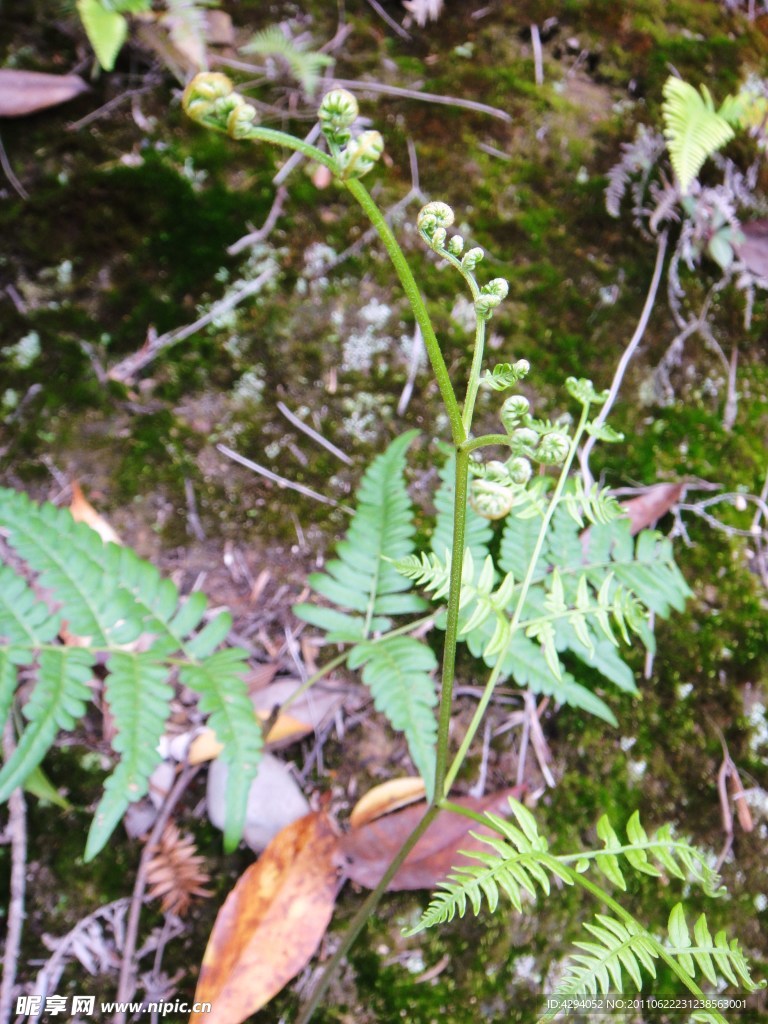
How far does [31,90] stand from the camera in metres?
2.54

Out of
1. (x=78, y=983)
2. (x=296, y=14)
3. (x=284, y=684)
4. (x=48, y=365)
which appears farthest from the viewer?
(x=296, y=14)

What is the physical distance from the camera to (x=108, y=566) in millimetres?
2086

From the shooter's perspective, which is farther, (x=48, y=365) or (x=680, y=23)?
(x=680, y=23)

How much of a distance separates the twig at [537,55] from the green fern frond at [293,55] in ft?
2.77

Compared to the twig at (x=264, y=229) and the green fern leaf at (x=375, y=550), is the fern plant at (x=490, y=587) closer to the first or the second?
the green fern leaf at (x=375, y=550)

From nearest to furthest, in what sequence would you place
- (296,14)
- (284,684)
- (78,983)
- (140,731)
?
(140,731) → (78,983) → (284,684) → (296,14)

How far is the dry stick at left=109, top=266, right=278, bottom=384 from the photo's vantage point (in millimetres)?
2562

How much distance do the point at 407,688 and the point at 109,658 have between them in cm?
85

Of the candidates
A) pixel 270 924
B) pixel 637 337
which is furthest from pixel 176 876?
pixel 637 337

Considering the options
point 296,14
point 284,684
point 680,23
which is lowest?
point 284,684

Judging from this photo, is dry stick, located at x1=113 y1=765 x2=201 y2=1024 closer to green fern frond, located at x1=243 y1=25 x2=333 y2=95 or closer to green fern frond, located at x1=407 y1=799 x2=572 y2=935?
green fern frond, located at x1=407 y1=799 x2=572 y2=935

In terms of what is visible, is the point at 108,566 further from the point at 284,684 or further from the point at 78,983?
the point at 78,983

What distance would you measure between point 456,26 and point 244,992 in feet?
11.6

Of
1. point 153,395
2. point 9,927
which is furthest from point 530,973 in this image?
point 153,395
